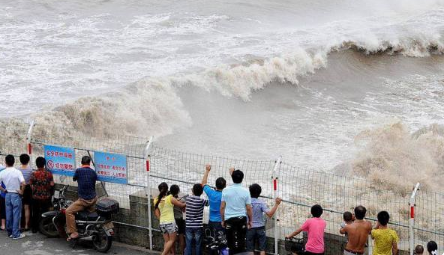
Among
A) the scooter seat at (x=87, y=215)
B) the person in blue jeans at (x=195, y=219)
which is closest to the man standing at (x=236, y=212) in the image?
the person in blue jeans at (x=195, y=219)

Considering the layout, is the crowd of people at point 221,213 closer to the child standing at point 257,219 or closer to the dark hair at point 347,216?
the child standing at point 257,219

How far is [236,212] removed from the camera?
10.1m

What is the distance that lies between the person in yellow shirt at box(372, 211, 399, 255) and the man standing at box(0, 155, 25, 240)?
5962 mm

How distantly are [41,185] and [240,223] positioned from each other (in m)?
3.73

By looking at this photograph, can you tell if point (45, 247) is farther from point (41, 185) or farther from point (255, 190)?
point (255, 190)

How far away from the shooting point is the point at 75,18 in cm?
4006

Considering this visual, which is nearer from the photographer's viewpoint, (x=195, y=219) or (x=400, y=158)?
(x=195, y=219)

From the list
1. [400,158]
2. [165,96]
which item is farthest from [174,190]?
[165,96]

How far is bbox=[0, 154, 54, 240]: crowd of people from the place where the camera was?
38.3 feet

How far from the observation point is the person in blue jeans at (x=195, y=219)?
1041 centimetres

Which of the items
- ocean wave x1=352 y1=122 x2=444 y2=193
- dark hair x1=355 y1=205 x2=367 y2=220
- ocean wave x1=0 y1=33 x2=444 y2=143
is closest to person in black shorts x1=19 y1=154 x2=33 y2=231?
dark hair x1=355 y1=205 x2=367 y2=220

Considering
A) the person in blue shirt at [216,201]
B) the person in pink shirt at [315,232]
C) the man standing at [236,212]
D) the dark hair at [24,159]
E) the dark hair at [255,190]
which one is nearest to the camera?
the person in pink shirt at [315,232]

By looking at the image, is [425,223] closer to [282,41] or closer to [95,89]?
[95,89]

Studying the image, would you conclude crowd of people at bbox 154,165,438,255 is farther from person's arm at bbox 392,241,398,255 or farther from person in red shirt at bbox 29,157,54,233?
person in red shirt at bbox 29,157,54,233
